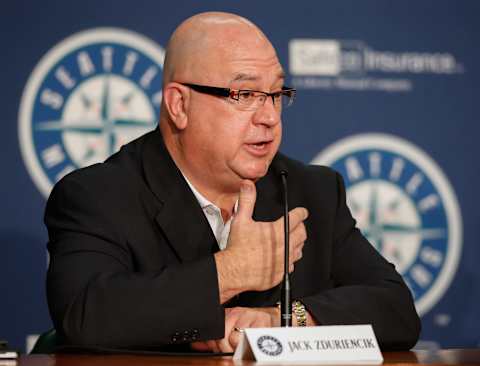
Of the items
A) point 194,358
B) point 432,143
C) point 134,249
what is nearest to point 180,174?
point 134,249

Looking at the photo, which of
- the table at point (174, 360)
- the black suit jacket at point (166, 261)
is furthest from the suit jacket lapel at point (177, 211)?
the table at point (174, 360)

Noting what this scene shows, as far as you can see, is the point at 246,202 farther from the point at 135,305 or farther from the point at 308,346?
the point at 308,346

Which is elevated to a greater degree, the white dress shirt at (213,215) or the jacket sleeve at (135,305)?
the white dress shirt at (213,215)

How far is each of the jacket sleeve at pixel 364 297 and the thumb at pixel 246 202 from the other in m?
0.28

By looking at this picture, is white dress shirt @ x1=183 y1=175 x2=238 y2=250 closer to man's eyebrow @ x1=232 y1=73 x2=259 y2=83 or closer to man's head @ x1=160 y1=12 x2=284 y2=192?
man's head @ x1=160 y1=12 x2=284 y2=192

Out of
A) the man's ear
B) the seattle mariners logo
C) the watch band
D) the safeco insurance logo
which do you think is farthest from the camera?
the safeco insurance logo

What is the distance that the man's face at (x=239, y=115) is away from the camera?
2.67 meters

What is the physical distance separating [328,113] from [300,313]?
1.67 m

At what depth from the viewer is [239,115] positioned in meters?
2.68

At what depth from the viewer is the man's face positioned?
2674 mm

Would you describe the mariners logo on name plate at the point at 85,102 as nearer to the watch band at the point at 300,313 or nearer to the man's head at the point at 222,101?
the man's head at the point at 222,101

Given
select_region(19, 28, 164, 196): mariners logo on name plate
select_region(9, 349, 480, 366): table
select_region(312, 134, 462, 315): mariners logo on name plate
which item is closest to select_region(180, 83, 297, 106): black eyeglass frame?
select_region(9, 349, 480, 366): table

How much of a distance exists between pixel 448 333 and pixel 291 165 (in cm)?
138

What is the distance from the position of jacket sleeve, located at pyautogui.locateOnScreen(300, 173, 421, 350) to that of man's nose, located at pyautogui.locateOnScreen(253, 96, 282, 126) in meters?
0.49
